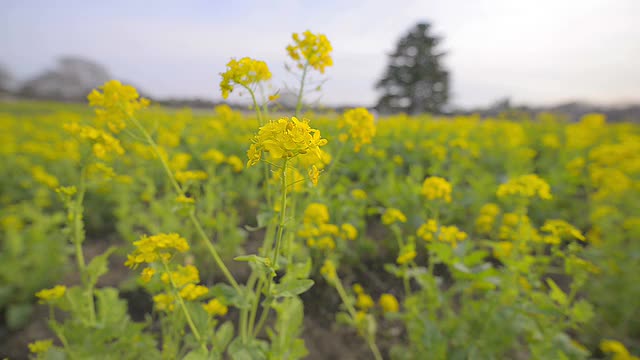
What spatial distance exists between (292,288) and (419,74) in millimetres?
21956

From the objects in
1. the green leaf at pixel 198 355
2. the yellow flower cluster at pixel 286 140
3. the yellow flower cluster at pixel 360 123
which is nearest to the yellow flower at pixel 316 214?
the yellow flower cluster at pixel 360 123

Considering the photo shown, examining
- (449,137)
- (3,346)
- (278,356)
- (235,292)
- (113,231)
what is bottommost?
(3,346)

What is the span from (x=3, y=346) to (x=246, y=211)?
219cm

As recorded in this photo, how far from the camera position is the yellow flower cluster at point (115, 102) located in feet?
6.07

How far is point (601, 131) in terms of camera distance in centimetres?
715

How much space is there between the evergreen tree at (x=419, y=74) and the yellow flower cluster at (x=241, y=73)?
1828 cm

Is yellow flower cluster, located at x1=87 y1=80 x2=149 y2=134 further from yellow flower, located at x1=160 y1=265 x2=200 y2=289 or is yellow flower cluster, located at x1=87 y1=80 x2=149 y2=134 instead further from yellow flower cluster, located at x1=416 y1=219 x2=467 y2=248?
yellow flower cluster, located at x1=416 y1=219 x2=467 y2=248

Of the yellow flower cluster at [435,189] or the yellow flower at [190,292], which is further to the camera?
the yellow flower cluster at [435,189]

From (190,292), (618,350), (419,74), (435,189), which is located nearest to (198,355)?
(190,292)

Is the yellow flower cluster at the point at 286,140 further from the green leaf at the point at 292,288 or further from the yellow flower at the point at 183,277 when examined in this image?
the yellow flower at the point at 183,277

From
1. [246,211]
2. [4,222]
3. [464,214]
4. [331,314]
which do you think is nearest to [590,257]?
[464,214]

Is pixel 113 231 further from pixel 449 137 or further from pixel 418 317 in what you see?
pixel 449 137

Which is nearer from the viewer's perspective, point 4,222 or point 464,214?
point 4,222

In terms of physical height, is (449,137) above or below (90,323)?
above
